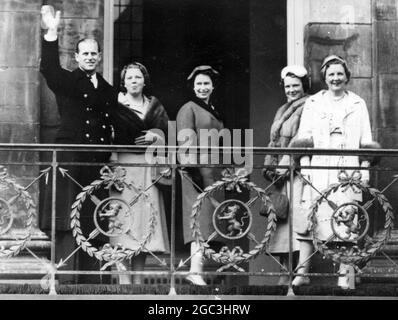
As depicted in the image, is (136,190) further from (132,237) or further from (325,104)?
(325,104)

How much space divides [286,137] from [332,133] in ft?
1.50

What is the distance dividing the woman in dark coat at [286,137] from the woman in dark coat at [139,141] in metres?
1.03

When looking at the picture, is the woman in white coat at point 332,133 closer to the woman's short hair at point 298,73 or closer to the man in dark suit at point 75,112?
the woman's short hair at point 298,73

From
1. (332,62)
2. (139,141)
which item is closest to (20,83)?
(139,141)

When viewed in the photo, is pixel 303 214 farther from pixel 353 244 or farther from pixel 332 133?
pixel 332 133

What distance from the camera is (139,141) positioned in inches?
509

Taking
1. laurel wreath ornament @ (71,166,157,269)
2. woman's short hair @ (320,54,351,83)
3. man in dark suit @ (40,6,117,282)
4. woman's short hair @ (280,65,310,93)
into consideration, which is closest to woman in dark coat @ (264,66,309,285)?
woman's short hair @ (280,65,310,93)

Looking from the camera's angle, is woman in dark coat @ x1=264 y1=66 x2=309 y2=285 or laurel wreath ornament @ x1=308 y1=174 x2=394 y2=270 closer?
laurel wreath ornament @ x1=308 y1=174 x2=394 y2=270

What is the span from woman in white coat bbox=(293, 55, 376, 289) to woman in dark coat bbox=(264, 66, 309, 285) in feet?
0.37

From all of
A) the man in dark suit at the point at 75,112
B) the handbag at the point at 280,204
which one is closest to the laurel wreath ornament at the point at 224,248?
the handbag at the point at 280,204

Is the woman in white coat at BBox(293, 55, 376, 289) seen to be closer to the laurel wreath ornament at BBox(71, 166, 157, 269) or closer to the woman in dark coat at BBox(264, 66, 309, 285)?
the woman in dark coat at BBox(264, 66, 309, 285)

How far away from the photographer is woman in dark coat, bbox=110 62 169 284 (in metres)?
12.4

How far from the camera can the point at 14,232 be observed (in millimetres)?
12562

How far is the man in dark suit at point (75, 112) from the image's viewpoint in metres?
12.7
